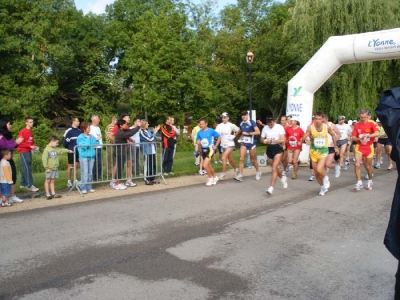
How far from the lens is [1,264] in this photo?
5.36m

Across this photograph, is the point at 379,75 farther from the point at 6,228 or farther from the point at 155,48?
the point at 6,228

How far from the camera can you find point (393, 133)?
2.43 meters

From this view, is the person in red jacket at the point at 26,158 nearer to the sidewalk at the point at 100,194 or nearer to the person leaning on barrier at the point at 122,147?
the sidewalk at the point at 100,194

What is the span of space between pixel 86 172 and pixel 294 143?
6.44 m

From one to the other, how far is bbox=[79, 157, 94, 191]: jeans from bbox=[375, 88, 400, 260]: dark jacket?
8709mm

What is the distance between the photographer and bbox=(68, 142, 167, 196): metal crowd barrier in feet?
35.2

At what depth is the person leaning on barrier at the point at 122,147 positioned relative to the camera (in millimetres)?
11194

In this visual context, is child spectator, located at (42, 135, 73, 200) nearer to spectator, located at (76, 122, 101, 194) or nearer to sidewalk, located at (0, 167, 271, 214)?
sidewalk, located at (0, 167, 271, 214)

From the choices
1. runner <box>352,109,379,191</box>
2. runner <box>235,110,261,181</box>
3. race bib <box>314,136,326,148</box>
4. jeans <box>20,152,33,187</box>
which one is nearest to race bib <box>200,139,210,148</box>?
runner <box>235,110,261,181</box>

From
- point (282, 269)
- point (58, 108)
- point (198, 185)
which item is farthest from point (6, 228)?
point (58, 108)

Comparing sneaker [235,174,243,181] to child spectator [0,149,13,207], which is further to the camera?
sneaker [235,174,243,181]

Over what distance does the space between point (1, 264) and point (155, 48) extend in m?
29.5

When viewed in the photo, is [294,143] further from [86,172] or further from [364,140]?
[86,172]

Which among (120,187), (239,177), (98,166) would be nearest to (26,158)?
(98,166)
